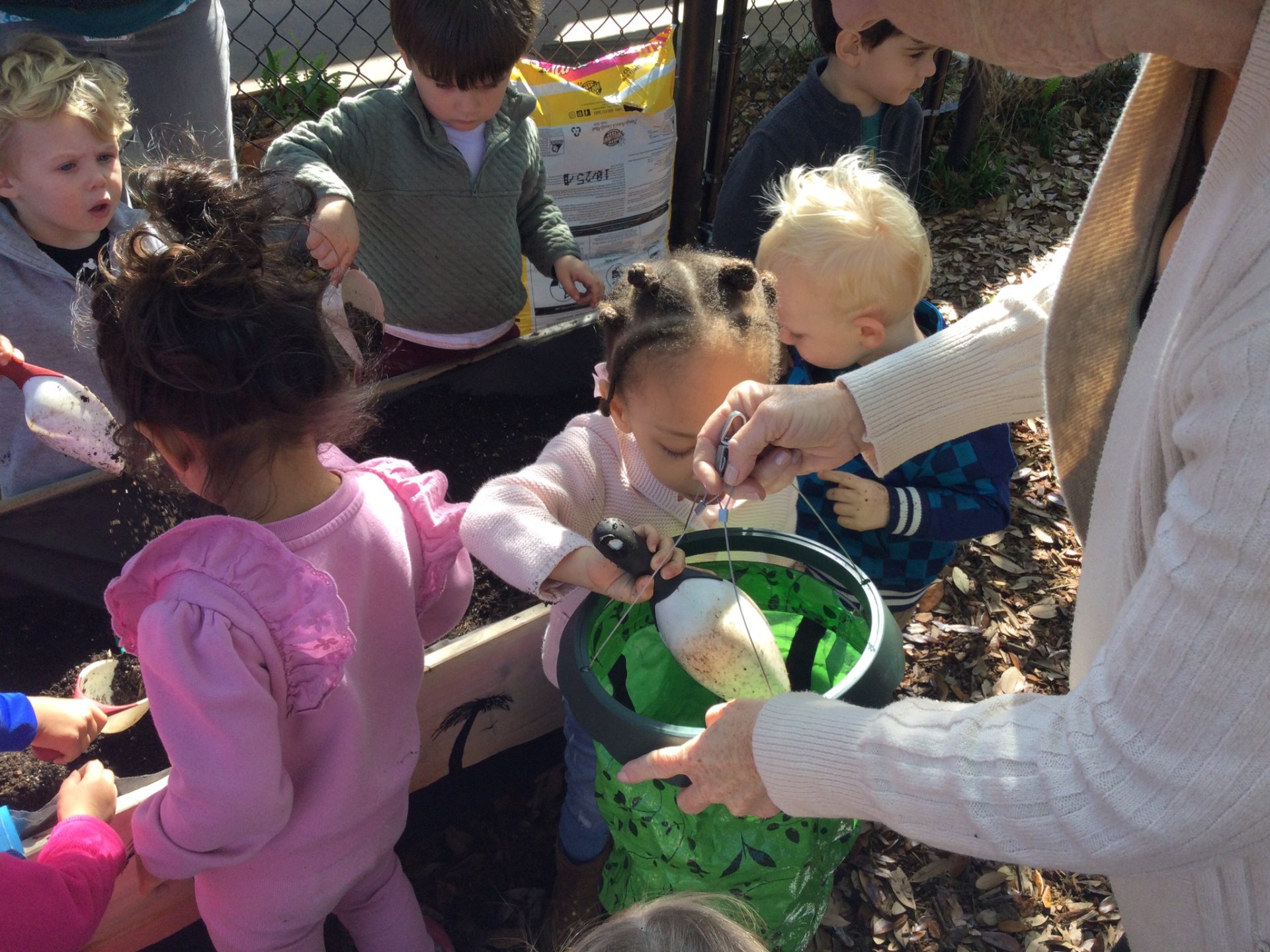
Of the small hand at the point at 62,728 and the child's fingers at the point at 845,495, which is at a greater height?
the child's fingers at the point at 845,495

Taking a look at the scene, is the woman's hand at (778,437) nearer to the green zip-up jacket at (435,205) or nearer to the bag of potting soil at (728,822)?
the bag of potting soil at (728,822)

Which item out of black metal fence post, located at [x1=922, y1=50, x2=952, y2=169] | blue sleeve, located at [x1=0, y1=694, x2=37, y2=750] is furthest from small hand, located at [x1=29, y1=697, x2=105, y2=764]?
black metal fence post, located at [x1=922, y1=50, x2=952, y2=169]

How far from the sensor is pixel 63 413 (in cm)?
188

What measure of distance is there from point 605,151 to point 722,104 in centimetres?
81

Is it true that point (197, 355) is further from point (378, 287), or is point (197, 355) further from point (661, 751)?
point (378, 287)

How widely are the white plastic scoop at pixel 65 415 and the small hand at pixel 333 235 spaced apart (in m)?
0.53

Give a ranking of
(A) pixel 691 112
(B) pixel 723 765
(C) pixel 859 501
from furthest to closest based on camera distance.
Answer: (A) pixel 691 112
(C) pixel 859 501
(B) pixel 723 765

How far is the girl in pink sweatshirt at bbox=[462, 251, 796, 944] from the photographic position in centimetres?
154

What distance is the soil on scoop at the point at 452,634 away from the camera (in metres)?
2.02

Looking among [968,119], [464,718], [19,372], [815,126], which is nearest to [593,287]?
[815,126]

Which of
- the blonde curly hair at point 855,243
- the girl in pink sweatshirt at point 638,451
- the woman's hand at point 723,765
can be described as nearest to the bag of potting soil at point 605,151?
the blonde curly hair at point 855,243

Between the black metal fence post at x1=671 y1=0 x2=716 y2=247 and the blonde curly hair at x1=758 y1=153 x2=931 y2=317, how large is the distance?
1742 mm

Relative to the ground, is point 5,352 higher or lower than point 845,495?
higher

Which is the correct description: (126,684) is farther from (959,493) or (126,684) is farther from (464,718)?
(959,493)
